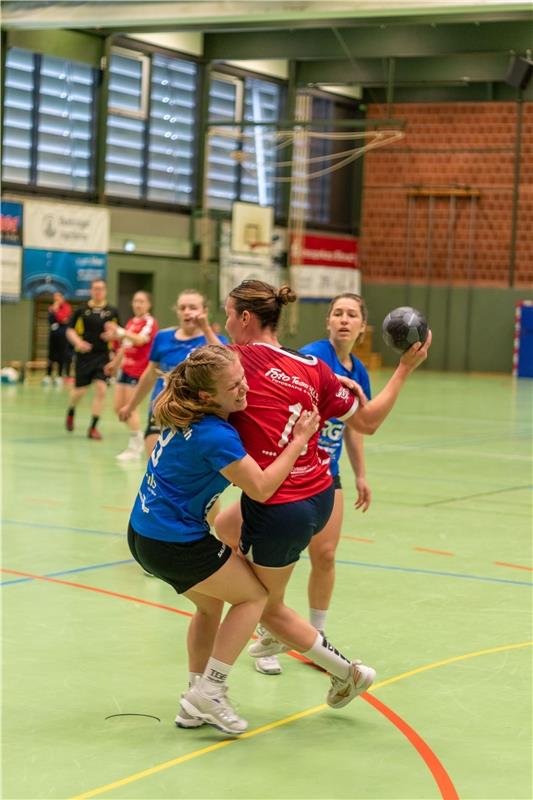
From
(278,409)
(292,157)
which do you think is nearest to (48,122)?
(292,157)

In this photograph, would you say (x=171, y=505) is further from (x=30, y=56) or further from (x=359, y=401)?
(x=30, y=56)

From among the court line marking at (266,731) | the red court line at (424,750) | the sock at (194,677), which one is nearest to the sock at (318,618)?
the court line marking at (266,731)

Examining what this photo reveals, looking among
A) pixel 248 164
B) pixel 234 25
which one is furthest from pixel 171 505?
pixel 248 164

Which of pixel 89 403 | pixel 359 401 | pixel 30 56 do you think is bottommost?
pixel 89 403

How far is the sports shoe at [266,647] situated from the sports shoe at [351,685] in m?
0.74

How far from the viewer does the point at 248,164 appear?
32.2m

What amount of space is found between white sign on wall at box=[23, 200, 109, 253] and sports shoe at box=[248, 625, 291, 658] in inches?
A: 813

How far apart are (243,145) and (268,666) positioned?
27.6m

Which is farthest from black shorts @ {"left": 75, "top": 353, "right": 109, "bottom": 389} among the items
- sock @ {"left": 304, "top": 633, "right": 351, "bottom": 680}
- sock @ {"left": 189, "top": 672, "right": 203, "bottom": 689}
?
sock @ {"left": 304, "top": 633, "right": 351, "bottom": 680}

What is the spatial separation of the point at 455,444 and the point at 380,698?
10.5 metres

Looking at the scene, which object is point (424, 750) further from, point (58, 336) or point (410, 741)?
point (58, 336)

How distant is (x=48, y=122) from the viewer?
26.3 m

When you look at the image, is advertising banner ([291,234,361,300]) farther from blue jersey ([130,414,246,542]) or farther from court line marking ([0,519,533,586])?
blue jersey ([130,414,246,542])

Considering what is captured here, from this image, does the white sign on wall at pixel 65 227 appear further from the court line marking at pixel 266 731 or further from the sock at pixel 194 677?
the sock at pixel 194 677
